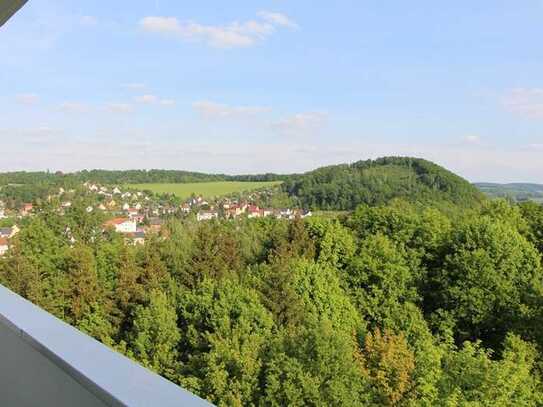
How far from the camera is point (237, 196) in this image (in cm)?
4794

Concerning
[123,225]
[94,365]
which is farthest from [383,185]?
[94,365]

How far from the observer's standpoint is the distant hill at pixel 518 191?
22.6m

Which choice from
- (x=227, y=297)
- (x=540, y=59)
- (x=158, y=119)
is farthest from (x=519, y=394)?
(x=158, y=119)

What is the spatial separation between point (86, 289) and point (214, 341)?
7.03 meters

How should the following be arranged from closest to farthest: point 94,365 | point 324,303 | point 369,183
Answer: point 94,365 < point 324,303 < point 369,183

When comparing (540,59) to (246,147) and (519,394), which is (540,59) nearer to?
(246,147)

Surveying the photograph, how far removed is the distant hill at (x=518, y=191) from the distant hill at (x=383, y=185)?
637cm

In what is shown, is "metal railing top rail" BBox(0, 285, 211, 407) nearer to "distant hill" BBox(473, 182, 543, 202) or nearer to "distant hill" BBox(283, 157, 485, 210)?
"distant hill" BBox(473, 182, 543, 202)

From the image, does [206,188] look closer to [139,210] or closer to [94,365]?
[139,210]

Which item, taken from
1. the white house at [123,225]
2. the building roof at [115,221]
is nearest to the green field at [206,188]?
the white house at [123,225]

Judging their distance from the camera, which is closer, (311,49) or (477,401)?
(477,401)

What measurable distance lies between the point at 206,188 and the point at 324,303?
109ft

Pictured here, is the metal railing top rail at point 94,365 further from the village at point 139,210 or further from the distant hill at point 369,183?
the distant hill at point 369,183

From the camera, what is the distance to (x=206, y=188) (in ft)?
163
